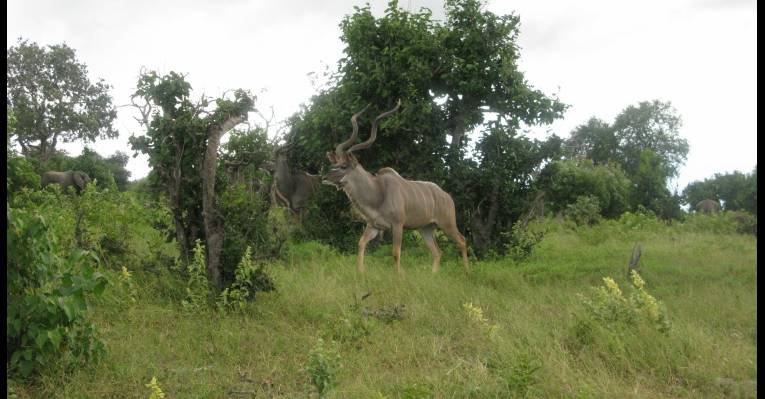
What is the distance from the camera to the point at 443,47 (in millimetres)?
11531

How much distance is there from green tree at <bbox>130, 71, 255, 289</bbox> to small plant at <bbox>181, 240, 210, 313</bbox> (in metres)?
0.20

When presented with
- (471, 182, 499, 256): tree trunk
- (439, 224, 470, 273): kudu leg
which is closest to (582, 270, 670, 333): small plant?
(439, 224, 470, 273): kudu leg

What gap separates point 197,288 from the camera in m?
6.42

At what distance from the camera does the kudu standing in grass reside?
9766mm

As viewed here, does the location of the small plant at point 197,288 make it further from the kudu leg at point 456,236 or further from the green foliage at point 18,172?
the kudu leg at point 456,236

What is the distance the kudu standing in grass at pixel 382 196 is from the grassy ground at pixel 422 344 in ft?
5.51

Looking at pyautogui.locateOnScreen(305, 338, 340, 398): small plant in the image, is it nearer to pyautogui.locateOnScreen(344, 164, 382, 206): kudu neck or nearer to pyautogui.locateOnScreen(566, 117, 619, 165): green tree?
pyautogui.locateOnScreen(344, 164, 382, 206): kudu neck

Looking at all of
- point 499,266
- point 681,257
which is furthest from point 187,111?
point 681,257

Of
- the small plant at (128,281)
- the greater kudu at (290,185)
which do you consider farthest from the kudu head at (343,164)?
the small plant at (128,281)

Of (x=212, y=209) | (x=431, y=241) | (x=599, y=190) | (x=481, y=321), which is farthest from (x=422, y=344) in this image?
(x=599, y=190)

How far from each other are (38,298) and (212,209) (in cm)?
267

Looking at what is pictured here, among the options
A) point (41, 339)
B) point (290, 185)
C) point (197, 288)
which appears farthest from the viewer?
point (290, 185)

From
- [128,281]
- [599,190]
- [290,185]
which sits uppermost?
[599,190]

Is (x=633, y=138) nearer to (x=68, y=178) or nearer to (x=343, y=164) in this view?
(x=68, y=178)
